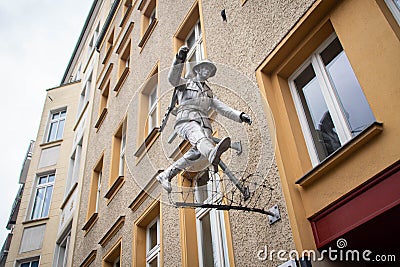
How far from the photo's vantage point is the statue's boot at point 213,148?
353 centimetres

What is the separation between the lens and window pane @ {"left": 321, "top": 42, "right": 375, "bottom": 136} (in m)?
4.11

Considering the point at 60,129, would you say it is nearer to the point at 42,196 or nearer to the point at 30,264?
the point at 42,196

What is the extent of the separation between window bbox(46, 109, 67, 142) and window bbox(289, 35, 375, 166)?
1534 cm

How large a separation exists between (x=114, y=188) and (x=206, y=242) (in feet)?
13.4

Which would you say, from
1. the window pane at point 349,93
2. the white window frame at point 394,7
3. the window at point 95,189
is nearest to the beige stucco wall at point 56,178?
the window at point 95,189

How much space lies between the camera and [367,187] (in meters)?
3.65

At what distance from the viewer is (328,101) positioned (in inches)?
179

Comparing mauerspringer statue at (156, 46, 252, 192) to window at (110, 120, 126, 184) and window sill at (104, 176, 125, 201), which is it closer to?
window sill at (104, 176, 125, 201)

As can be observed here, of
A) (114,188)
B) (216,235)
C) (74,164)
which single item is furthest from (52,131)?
(216,235)

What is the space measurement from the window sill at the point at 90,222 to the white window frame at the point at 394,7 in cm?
806

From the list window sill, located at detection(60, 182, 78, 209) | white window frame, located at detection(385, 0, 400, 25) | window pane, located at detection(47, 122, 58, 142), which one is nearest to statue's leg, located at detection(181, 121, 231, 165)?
white window frame, located at detection(385, 0, 400, 25)

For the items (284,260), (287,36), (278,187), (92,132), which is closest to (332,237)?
A: (284,260)

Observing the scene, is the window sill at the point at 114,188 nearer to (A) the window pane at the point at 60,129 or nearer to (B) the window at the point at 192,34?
(B) the window at the point at 192,34

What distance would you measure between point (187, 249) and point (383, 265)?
2643 mm
